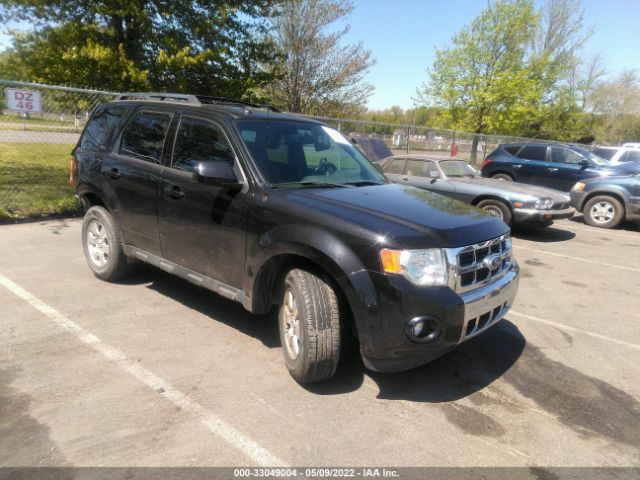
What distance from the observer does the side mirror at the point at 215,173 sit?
3.29 m

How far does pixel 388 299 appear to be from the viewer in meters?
2.75

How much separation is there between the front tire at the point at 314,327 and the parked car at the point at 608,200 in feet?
32.7

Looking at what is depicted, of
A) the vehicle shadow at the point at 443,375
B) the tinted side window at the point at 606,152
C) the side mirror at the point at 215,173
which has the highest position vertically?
the tinted side window at the point at 606,152

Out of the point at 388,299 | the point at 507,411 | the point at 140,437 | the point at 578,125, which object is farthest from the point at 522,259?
the point at 578,125

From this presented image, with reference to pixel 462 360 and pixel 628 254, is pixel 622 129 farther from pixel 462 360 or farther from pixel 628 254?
pixel 462 360

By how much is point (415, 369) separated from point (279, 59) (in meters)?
15.6

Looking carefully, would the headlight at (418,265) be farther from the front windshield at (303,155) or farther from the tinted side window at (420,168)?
the tinted side window at (420,168)

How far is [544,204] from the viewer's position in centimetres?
823

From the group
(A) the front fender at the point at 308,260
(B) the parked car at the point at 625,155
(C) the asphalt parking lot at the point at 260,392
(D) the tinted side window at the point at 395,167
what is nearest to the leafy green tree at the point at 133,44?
(D) the tinted side window at the point at 395,167

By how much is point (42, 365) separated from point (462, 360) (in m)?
3.23

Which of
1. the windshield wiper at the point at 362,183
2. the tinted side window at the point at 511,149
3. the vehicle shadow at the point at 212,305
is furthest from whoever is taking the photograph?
the tinted side window at the point at 511,149

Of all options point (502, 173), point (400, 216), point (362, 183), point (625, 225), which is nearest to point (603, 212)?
point (625, 225)

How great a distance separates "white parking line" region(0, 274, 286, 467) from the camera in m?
2.55

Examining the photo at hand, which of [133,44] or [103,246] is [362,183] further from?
[133,44]
